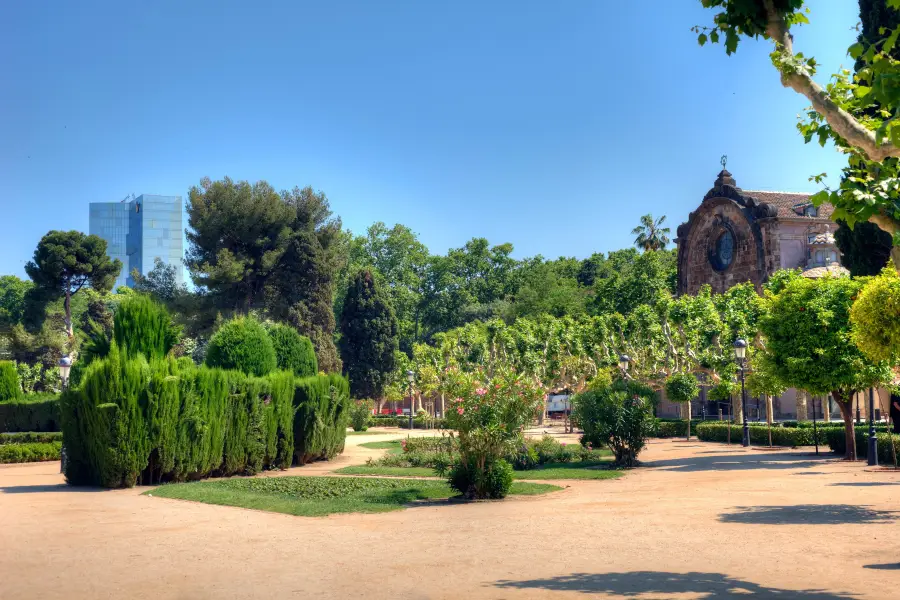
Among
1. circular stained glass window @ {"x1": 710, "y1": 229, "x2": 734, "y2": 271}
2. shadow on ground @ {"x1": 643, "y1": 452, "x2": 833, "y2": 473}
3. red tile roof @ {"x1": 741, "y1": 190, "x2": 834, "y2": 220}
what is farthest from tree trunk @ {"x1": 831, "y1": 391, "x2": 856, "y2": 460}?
circular stained glass window @ {"x1": 710, "y1": 229, "x2": 734, "y2": 271}

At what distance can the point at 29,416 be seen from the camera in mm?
37531

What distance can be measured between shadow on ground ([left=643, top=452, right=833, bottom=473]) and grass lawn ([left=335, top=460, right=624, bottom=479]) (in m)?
1.87

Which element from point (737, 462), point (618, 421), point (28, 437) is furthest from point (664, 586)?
point (28, 437)

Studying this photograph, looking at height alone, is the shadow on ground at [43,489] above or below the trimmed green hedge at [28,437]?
below

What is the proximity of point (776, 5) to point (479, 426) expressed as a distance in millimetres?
10134

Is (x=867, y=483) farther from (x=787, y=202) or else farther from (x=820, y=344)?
(x=787, y=202)

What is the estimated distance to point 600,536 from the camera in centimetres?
1122

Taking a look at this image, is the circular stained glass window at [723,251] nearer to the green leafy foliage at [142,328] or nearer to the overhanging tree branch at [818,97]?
the green leafy foliage at [142,328]

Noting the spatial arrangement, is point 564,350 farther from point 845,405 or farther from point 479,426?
point 479,426

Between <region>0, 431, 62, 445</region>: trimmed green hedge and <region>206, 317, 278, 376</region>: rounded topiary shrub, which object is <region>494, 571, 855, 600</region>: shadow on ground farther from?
<region>0, 431, 62, 445</region>: trimmed green hedge

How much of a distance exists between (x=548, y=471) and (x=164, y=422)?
33.0ft

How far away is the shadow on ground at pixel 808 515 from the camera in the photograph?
12.1 m

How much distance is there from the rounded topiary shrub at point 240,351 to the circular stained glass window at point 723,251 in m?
37.4

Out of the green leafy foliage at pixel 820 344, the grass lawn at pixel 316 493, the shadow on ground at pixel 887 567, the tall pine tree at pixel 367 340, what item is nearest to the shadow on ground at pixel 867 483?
the green leafy foliage at pixel 820 344
